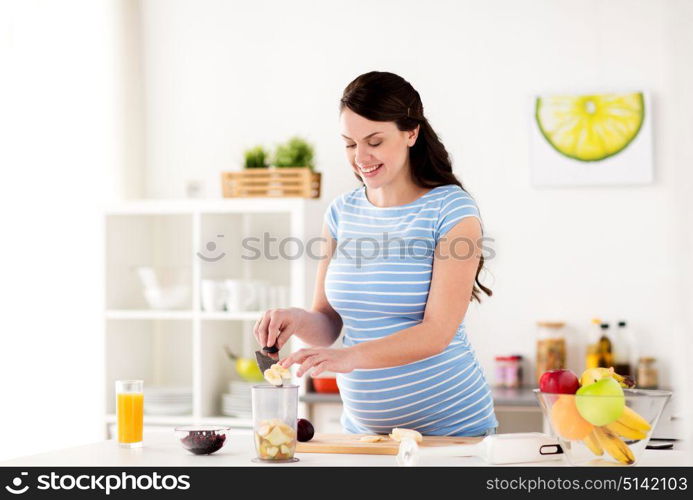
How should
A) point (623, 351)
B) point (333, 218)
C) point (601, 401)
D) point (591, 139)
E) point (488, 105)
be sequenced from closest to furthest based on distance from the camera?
point (601, 401)
point (333, 218)
point (623, 351)
point (591, 139)
point (488, 105)

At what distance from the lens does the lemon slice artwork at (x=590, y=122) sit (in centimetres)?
379

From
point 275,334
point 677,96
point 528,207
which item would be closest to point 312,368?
point 275,334

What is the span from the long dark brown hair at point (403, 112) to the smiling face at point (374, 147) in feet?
0.05

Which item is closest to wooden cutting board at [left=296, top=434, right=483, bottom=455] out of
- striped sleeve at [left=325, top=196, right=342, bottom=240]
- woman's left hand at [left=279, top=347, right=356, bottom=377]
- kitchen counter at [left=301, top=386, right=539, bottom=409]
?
woman's left hand at [left=279, top=347, right=356, bottom=377]

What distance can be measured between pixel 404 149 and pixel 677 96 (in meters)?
1.13

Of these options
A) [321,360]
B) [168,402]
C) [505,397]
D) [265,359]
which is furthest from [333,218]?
[168,402]

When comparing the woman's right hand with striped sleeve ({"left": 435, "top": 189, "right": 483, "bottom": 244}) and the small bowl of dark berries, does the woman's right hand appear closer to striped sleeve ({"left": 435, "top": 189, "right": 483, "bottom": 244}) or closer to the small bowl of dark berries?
the small bowl of dark berries

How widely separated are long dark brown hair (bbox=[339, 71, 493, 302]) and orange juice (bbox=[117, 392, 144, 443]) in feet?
2.55

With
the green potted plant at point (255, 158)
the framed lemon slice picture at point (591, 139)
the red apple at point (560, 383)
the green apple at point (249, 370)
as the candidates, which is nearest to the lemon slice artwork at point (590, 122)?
the framed lemon slice picture at point (591, 139)

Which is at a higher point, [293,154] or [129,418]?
[293,154]

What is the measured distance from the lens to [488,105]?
396 cm

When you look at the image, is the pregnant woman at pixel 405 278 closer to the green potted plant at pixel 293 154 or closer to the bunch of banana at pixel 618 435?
the bunch of banana at pixel 618 435

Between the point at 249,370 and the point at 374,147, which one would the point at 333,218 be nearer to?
the point at 374,147

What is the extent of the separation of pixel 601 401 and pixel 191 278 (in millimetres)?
2648
